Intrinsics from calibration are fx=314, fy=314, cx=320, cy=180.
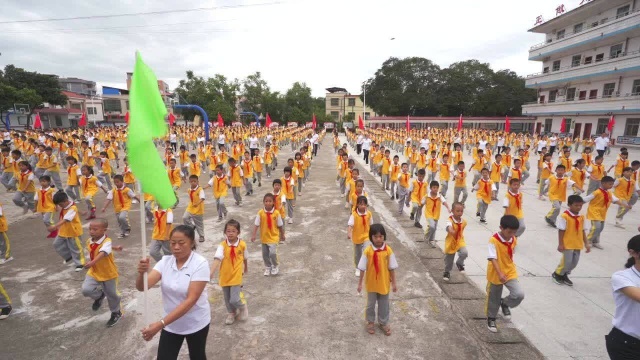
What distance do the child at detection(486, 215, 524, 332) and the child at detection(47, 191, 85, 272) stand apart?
6337 millimetres

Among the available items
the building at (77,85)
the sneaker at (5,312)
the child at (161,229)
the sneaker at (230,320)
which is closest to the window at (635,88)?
the sneaker at (230,320)

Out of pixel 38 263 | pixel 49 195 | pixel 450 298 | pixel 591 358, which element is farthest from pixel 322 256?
pixel 49 195

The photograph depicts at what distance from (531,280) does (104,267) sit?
6421 mm

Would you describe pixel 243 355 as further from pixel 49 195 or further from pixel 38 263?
pixel 49 195

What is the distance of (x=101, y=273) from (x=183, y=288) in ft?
7.96

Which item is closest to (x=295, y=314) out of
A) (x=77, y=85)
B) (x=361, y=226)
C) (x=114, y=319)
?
(x=361, y=226)

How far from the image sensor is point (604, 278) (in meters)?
5.21

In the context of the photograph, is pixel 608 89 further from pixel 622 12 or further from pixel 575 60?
pixel 622 12

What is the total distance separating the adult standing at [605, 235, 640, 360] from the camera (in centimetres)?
252

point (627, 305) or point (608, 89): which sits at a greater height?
Result: point (608, 89)

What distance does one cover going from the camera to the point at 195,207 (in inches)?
259

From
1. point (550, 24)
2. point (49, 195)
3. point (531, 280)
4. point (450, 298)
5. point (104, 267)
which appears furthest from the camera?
point (550, 24)

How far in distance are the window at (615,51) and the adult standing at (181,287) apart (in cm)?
3888

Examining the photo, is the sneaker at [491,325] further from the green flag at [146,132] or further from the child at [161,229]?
the child at [161,229]
